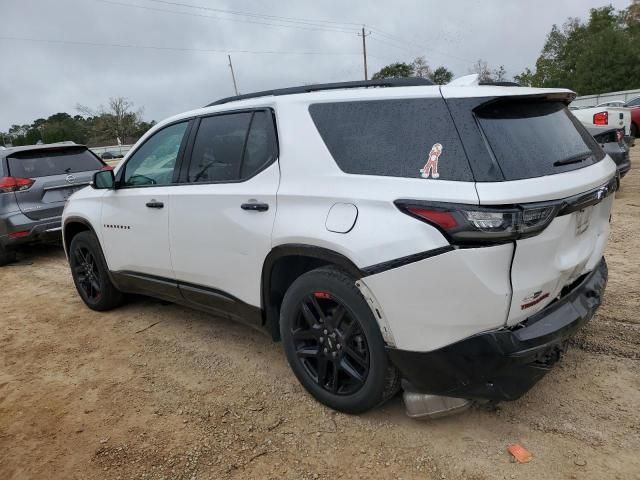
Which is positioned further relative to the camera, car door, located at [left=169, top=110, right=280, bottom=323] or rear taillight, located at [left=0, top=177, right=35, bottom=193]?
rear taillight, located at [left=0, top=177, right=35, bottom=193]

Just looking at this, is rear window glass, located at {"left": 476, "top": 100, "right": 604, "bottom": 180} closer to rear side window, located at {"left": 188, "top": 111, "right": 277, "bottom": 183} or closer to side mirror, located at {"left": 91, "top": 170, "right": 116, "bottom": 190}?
rear side window, located at {"left": 188, "top": 111, "right": 277, "bottom": 183}

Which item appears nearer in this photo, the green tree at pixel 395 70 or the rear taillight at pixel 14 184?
the rear taillight at pixel 14 184

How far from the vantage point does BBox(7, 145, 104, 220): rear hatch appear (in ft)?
22.4

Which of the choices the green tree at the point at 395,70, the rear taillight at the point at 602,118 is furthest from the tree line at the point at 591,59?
the rear taillight at the point at 602,118

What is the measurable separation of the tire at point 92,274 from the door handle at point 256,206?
210 centimetres

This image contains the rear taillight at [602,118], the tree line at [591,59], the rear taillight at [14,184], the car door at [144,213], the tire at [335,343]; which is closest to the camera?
the tire at [335,343]

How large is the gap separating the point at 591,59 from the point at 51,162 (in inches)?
1998

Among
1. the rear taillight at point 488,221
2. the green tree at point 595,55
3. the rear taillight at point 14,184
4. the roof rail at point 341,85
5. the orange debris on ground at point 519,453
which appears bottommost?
the orange debris on ground at point 519,453

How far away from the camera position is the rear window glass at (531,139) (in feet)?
7.08

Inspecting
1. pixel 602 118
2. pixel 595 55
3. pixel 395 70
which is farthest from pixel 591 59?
pixel 602 118

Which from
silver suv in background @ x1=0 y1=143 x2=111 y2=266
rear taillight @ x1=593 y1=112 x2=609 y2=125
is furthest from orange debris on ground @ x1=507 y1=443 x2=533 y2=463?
rear taillight @ x1=593 y1=112 x2=609 y2=125

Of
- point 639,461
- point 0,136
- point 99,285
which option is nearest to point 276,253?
point 639,461

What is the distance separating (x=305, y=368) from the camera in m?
2.86

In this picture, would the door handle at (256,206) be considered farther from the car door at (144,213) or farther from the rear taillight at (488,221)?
the rear taillight at (488,221)
